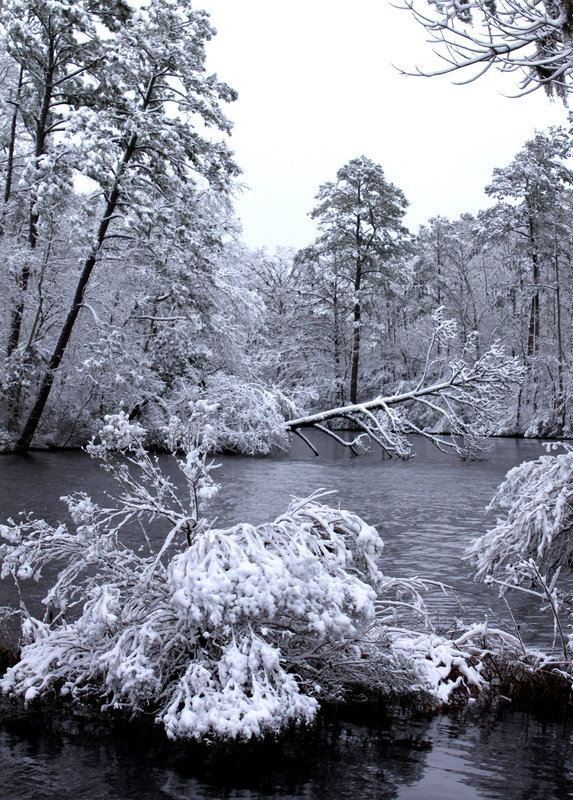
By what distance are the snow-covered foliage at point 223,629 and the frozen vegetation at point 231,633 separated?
0.01m

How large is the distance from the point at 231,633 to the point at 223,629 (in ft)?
0.22

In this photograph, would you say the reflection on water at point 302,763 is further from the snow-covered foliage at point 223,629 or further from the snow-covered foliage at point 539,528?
the snow-covered foliage at point 539,528

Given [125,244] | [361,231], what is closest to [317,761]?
[125,244]

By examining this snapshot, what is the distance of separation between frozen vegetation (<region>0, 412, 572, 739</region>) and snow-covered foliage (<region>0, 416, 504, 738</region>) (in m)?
0.01

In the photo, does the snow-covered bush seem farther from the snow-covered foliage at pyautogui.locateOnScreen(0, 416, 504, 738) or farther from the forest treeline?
the forest treeline

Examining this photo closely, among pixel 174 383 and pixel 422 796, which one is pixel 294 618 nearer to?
pixel 422 796

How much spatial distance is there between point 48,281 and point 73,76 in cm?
653

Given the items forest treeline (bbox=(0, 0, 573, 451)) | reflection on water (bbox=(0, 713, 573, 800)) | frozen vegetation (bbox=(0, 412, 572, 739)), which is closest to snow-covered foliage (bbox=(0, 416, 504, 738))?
frozen vegetation (bbox=(0, 412, 572, 739))

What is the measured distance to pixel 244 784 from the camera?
4.54m

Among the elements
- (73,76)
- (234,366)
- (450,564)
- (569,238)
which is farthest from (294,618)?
(569,238)

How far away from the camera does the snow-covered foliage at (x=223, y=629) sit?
4906 mm

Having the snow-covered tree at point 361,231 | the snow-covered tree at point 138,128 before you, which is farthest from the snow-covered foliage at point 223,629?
the snow-covered tree at point 361,231

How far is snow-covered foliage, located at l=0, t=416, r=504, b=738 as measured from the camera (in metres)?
4.91

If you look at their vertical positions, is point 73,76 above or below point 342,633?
above
